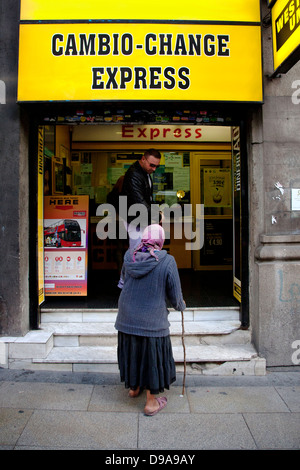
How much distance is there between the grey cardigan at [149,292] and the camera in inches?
138

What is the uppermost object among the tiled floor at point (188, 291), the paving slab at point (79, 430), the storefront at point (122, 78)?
the storefront at point (122, 78)

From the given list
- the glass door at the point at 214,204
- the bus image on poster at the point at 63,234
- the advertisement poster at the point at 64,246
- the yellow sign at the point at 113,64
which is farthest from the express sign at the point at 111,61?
the glass door at the point at 214,204

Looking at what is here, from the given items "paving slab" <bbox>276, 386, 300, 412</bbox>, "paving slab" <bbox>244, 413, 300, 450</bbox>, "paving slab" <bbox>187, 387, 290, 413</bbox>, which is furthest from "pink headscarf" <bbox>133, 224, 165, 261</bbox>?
→ "paving slab" <bbox>276, 386, 300, 412</bbox>

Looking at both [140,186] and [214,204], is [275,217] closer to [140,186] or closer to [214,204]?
[140,186]

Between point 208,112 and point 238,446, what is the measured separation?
364 centimetres

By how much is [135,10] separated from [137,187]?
202cm

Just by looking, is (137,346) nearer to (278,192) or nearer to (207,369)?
(207,369)

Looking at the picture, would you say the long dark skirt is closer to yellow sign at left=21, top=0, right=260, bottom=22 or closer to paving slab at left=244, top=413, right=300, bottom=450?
paving slab at left=244, top=413, right=300, bottom=450

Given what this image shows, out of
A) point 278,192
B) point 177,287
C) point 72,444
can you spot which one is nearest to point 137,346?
point 177,287

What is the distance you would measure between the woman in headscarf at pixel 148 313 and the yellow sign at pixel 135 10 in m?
2.63

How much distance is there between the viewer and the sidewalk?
3166 mm

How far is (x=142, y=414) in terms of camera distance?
3.63m

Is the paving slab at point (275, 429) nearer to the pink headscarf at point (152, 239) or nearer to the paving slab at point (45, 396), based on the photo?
the paving slab at point (45, 396)
